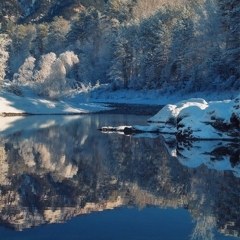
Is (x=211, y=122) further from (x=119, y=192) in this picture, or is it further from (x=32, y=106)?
(x=32, y=106)

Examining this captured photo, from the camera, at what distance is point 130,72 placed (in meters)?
66.4

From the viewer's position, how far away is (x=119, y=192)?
875cm

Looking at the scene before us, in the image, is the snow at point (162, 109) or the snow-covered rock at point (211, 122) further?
the snow at point (162, 109)

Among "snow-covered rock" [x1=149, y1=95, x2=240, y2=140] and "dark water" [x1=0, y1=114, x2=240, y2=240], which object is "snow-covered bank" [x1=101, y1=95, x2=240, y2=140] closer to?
"snow-covered rock" [x1=149, y1=95, x2=240, y2=140]

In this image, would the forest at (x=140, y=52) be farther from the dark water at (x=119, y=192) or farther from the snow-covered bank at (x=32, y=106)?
the dark water at (x=119, y=192)

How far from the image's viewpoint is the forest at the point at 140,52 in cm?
4094

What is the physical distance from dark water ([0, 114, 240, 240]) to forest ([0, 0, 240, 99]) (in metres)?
26.0

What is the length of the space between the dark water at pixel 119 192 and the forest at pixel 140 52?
2600 centimetres

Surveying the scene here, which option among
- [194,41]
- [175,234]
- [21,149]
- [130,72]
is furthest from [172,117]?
[130,72]

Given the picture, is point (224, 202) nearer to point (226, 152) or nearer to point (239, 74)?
point (226, 152)

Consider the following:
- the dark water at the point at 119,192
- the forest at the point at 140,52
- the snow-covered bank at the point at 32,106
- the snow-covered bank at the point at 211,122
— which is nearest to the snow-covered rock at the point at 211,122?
the snow-covered bank at the point at 211,122

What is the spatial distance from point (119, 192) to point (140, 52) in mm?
56287

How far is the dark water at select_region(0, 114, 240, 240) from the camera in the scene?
6.61 m

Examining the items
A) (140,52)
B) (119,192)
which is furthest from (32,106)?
(140,52)
